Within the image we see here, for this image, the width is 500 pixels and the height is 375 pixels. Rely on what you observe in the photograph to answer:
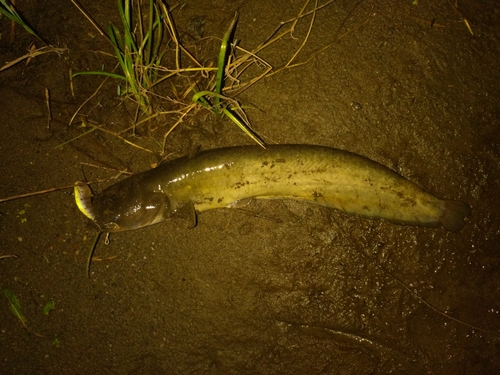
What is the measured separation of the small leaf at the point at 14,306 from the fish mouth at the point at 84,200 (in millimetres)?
1091

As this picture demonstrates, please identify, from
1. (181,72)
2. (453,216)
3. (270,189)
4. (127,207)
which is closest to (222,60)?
(181,72)

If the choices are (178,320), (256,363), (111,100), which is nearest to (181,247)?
(178,320)

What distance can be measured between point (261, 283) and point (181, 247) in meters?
0.75

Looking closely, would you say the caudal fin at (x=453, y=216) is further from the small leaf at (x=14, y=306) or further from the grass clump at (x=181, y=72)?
the small leaf at (x=14, y=306)

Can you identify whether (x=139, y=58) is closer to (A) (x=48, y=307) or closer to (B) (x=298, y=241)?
(B) (x=298, y=241)

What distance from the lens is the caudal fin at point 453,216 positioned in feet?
7.84

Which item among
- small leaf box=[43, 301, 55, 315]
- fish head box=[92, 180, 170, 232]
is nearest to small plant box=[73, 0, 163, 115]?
fish head box=[92, 180, 170, 232]

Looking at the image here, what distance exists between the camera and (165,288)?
9.00 ft

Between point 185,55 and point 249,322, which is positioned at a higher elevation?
point 185,55

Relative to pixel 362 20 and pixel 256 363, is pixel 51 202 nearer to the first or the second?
pixel 256 363

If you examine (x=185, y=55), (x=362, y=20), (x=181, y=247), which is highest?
(x=362, y=20)

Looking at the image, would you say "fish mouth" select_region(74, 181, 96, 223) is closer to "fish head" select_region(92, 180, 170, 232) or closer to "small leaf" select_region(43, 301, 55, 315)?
"fish head" select_region(92, 180, 170, 232)

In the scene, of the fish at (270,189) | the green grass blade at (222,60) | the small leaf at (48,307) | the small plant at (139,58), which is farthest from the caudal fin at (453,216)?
the small leaf at (48,307)

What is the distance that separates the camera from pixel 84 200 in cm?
256
